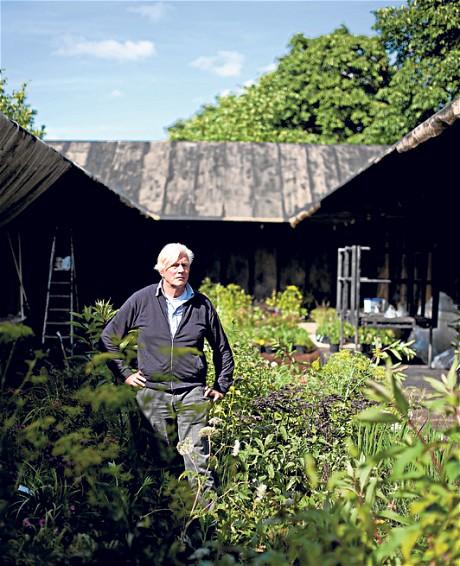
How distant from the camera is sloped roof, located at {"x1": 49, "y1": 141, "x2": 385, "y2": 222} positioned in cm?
1580

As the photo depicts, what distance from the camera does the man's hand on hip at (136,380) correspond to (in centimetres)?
412

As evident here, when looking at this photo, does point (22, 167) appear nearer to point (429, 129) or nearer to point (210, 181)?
point (429, 129)

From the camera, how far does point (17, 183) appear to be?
6.32m

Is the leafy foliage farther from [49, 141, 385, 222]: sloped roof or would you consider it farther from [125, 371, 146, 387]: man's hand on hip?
[49, 141, 385, 222]: sloped roof

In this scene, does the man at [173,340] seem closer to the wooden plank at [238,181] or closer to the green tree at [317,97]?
the wooden plank at [238,181]

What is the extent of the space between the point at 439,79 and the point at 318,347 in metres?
6.95

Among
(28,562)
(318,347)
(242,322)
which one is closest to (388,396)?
(28,562)

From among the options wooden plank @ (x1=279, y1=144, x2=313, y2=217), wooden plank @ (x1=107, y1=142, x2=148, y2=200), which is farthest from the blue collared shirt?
wooden plank @ (x1=107, y1=142, x2=148, y2=200)

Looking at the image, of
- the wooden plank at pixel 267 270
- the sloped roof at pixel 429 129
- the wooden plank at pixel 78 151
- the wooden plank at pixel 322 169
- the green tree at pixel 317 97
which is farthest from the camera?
the green tree at pixel 317 97

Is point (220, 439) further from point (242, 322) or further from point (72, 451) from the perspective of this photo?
point (242, 322)

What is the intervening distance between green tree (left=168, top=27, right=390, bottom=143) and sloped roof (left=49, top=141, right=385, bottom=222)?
843cm

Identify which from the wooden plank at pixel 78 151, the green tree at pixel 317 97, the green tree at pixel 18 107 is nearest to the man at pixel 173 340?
the green tree at pixel 18 107

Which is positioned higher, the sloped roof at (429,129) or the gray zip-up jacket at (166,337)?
the sloped roof at (429,129)

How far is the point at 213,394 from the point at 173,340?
38cm
